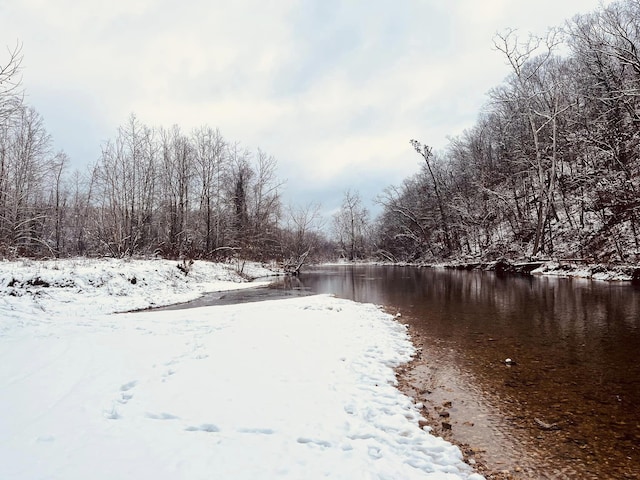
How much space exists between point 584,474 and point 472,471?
42.5 inches

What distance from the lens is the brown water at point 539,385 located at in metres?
3.69

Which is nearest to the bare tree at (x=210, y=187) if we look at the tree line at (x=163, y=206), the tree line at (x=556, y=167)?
the tree line at (x=163, y=206)

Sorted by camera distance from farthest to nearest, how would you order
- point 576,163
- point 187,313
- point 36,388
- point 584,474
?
point 576,163
point 187,313
point 36,388
point 584,474

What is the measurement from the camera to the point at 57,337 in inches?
260

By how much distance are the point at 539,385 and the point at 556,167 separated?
3006 cm

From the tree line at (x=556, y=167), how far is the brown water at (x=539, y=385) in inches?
535

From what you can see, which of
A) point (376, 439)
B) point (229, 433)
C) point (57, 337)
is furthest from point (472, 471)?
point (57, 337)

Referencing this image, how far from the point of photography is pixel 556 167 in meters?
29.2

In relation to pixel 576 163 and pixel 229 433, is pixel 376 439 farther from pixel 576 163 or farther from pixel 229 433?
pixel 576 163

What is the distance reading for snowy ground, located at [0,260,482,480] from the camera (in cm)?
296

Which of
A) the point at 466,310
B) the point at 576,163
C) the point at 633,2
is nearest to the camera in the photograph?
the point at 466,310

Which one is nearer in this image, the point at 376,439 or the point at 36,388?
the point at 376,439

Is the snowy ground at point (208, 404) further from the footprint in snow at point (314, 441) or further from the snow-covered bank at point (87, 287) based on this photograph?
the snow-covered bank at point (87, 287)

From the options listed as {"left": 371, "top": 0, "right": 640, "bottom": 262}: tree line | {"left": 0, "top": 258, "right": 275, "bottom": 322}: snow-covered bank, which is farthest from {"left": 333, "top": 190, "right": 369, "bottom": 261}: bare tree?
{"left": 0, "top": 258, "right": 275, "bottom": 322}: snow-covered bank
